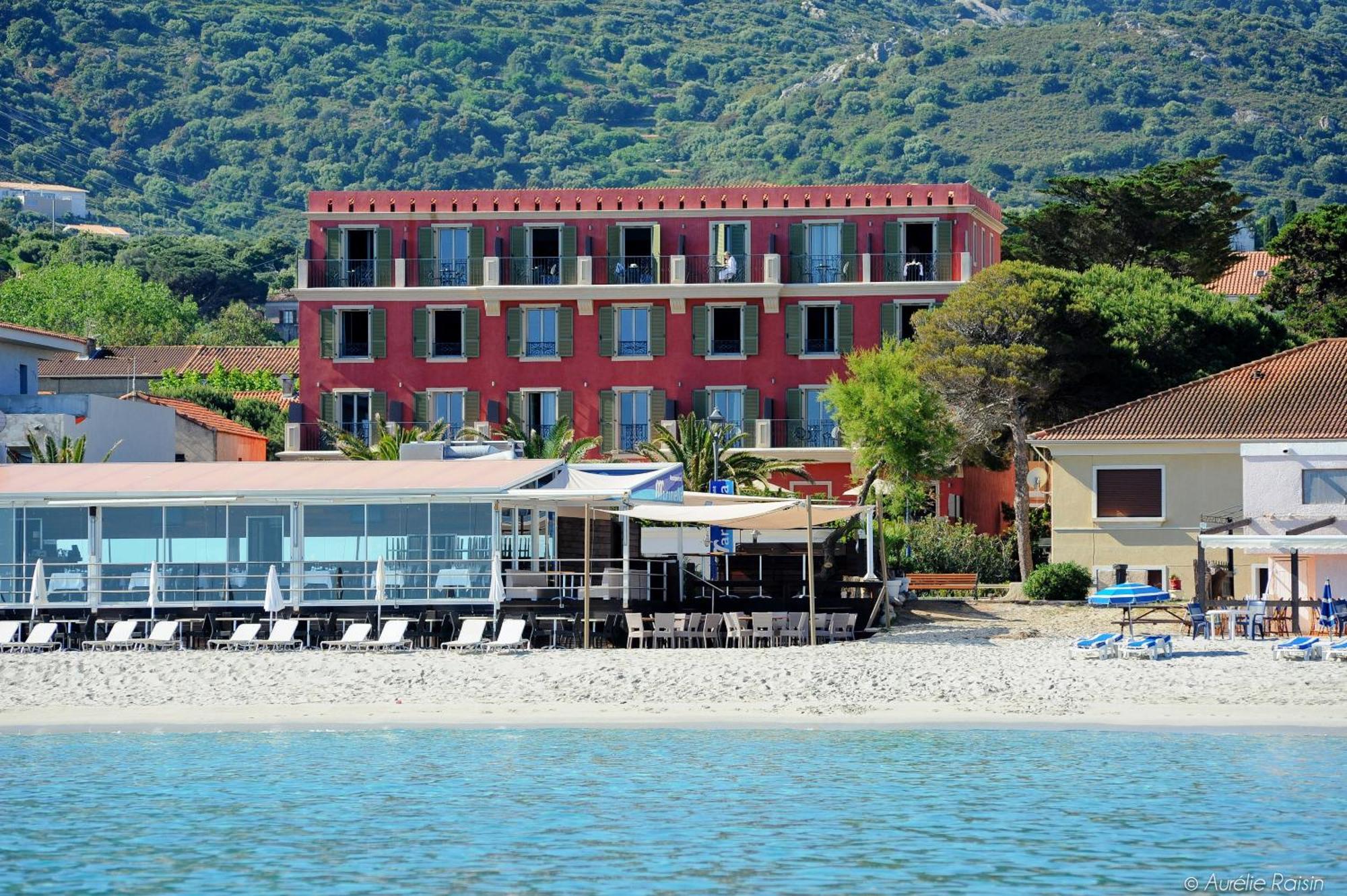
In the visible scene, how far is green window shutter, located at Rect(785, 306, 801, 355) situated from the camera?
56344 mm

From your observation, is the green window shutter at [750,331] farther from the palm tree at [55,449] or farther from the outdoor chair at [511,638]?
the outdoor chair at [511,638]

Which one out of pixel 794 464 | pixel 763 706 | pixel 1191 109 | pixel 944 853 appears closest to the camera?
pixel 944 853

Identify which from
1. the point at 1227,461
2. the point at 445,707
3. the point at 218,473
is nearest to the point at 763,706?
the point at 445,707

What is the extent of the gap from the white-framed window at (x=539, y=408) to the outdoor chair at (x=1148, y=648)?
97.2 feet

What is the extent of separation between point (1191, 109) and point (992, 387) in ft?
470

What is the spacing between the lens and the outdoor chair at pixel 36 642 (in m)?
31.2

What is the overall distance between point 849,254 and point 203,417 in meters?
20.0

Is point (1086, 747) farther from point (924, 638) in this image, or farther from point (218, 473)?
point (218, 473)

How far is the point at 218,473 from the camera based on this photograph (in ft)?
112

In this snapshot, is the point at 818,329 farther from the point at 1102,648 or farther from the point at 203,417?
the point at 1102,648

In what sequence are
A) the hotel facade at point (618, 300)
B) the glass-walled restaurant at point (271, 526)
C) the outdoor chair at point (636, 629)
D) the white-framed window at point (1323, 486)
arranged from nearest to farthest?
the outdoor chair at point (636, 629) < the glass-walled restaurant at point (271, 526) < the white-framed window at point (1323, 486) < the hotel facade at point (618, 300)

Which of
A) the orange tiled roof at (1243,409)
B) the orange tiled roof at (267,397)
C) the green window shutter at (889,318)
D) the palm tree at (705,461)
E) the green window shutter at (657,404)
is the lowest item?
the palm tree at (705,461)

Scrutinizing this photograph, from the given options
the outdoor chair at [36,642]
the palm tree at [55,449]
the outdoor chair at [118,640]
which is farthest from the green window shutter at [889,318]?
the outdoor chair at [36,642]

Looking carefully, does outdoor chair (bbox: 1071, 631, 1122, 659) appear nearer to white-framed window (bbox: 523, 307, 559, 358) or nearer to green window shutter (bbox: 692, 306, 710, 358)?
green window shutter (bbox: 692, 306, 710, 358)
